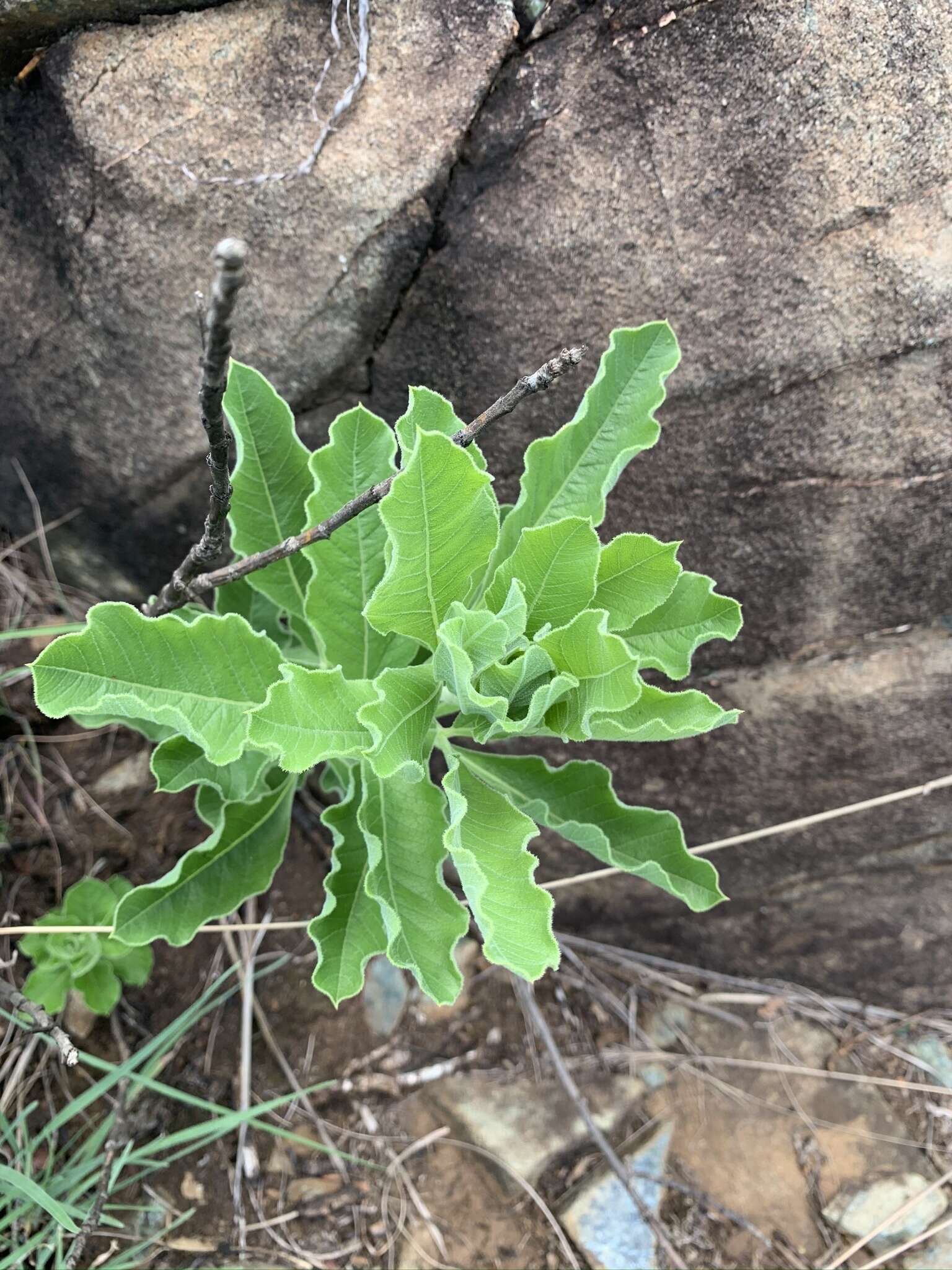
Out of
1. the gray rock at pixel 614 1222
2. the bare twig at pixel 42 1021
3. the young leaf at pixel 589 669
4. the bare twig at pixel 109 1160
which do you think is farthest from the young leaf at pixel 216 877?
the gray rock at pixel 614 1222

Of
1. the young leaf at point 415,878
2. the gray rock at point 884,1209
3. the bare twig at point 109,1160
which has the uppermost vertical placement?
→ the young leaf at point 415,878

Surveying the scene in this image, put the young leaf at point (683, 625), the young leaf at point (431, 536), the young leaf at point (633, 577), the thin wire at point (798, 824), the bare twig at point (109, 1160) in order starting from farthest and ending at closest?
the thin wire at point (798, 824) < the bare twig at point (109, 1160) < the young leaf at point (683, 625) < the young leaf at point (633, 577) < the young leaf at point (431, 536)

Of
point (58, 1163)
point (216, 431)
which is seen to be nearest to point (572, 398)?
point (216, 431)

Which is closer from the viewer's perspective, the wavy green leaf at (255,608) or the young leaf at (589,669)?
the young leaf at (589,669)

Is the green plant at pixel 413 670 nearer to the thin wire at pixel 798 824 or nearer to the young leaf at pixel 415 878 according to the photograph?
the young leaf at pixel 415 878

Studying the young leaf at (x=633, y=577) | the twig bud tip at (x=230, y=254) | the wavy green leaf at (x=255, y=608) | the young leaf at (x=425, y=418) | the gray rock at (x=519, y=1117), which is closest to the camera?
the twig bud tip at (x=230, y=254)

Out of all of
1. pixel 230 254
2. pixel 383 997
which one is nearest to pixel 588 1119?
pixel 383 997
